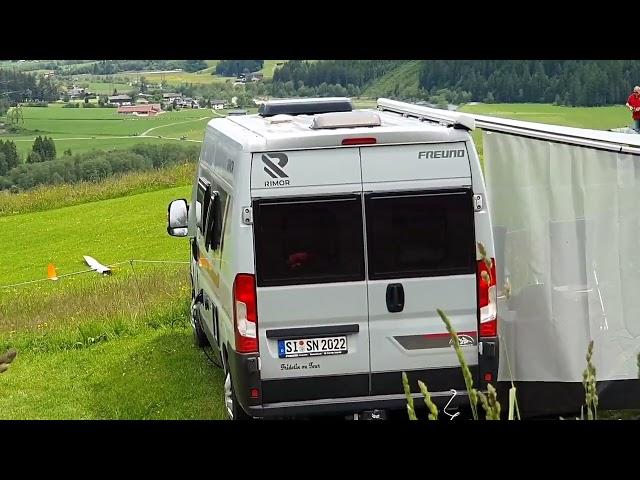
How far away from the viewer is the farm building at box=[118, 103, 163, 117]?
282 ft

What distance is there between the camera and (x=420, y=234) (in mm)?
8867

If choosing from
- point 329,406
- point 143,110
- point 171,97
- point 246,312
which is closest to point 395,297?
point 329,406

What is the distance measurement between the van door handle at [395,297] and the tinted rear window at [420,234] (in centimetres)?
8

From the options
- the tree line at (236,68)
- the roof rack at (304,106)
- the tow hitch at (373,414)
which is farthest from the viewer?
the tree line at (236,68)

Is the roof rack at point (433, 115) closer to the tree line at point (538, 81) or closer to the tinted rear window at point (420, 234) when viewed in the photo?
the tinted rear window at point (420, 234)

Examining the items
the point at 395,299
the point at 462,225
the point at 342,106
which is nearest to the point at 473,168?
the point at 462,225

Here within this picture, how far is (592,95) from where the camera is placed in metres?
75.9

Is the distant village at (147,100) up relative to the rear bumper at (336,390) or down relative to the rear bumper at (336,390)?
down

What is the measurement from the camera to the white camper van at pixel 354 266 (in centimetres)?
869

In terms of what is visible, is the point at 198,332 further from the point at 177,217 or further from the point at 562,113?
the point at 562,113

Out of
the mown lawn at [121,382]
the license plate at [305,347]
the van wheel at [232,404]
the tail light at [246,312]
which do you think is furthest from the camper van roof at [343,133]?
the mown lawn at [121,382]

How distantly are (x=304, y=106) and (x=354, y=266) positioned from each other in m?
2.91

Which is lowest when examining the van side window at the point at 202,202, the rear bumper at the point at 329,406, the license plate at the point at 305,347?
the rear bumper at the point at 329,406

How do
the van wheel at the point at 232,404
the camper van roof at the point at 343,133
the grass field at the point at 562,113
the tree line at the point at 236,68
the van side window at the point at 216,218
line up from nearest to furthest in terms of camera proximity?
the camper van roof at the point at 343,133 → the van wheel at the point at 232,404 → the van side window at the point at 216,218 → the grass field at the point at 562,113 → the tree line at the point at 236,68
